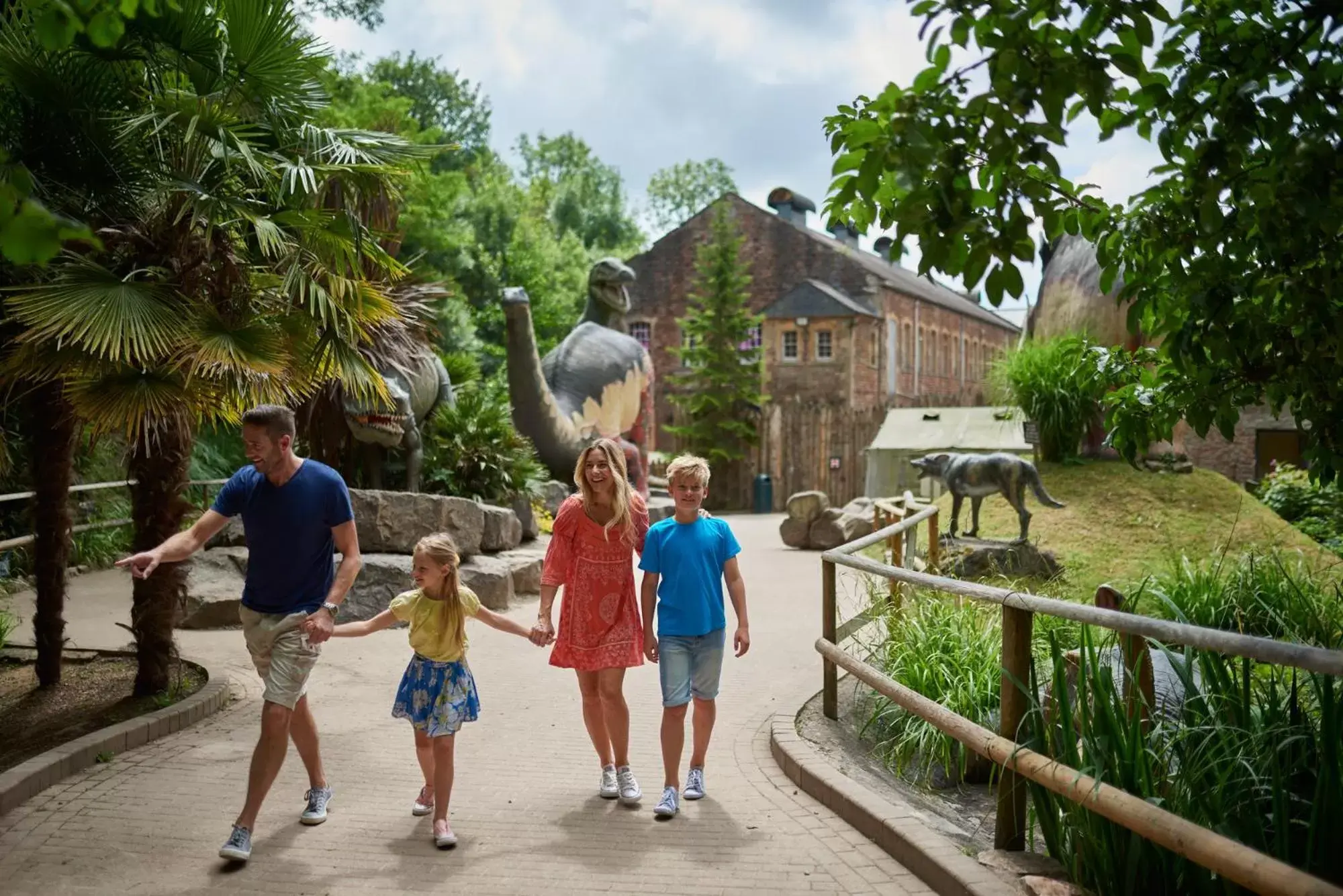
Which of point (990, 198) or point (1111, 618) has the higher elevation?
point (990, 198)

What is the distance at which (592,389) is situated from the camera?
1883 cm

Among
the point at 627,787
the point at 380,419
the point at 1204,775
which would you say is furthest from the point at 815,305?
the point at 1204,775

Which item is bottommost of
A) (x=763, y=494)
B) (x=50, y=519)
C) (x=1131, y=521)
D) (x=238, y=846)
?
(x=238, y=846)

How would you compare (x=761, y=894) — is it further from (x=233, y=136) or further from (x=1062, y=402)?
(x=1062, y=402)

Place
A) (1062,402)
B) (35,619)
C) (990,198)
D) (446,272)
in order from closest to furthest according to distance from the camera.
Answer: (990,198), (35,619), (1062,402), (446,272)

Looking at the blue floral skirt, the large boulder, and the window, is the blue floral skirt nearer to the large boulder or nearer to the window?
the large boulder

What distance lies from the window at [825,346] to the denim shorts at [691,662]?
28.7 metres

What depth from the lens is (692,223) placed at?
36969 mm

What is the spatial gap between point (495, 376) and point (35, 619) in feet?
81.8

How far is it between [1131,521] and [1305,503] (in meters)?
3.16

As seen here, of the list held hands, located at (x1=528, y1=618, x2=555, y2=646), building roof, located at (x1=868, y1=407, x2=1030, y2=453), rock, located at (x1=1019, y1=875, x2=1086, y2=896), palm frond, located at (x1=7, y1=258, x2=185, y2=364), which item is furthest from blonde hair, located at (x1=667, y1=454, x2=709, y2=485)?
building roof, located at (x1=868, y1=407, x2=1030, y2=453)

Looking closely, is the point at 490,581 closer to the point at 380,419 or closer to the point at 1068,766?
the point at 380,419

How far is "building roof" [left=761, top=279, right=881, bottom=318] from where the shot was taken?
3319 cm

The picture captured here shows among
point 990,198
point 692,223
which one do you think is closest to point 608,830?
point 990,198
